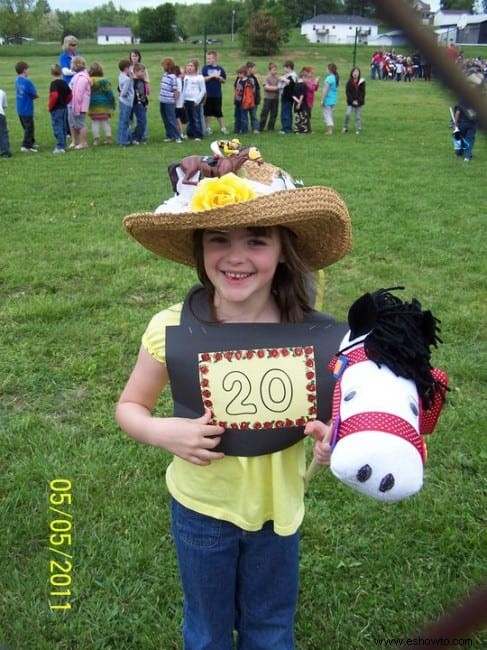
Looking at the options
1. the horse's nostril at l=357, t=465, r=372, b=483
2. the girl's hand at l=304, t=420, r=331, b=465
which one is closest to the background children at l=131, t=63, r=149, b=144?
the girl's hand at l=304, t=420, r=331, b=465

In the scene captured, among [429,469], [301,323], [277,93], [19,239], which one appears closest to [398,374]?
[301,323]

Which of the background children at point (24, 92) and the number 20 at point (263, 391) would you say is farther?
the background children at point (24, 92)

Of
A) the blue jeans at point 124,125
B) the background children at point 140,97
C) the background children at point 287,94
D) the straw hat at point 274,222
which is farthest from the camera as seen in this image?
the background children at point 287,94

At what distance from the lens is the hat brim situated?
1342 mm

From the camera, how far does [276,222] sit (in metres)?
1.38

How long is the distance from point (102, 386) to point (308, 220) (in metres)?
2.12

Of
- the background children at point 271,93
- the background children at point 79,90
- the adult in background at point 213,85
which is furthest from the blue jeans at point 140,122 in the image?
the background children at point 271,93

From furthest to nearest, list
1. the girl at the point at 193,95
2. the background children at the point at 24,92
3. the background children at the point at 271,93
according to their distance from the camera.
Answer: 1. the background children at the point at 271,93
2. the girl at the point at 193,95
3. the background children at the point at 24,92

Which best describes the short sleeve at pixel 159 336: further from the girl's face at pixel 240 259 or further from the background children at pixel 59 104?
the background children at pixel 59 104

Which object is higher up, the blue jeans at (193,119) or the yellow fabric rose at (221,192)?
the blue jeans at (193,119)

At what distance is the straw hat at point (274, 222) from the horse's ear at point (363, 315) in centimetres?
30
